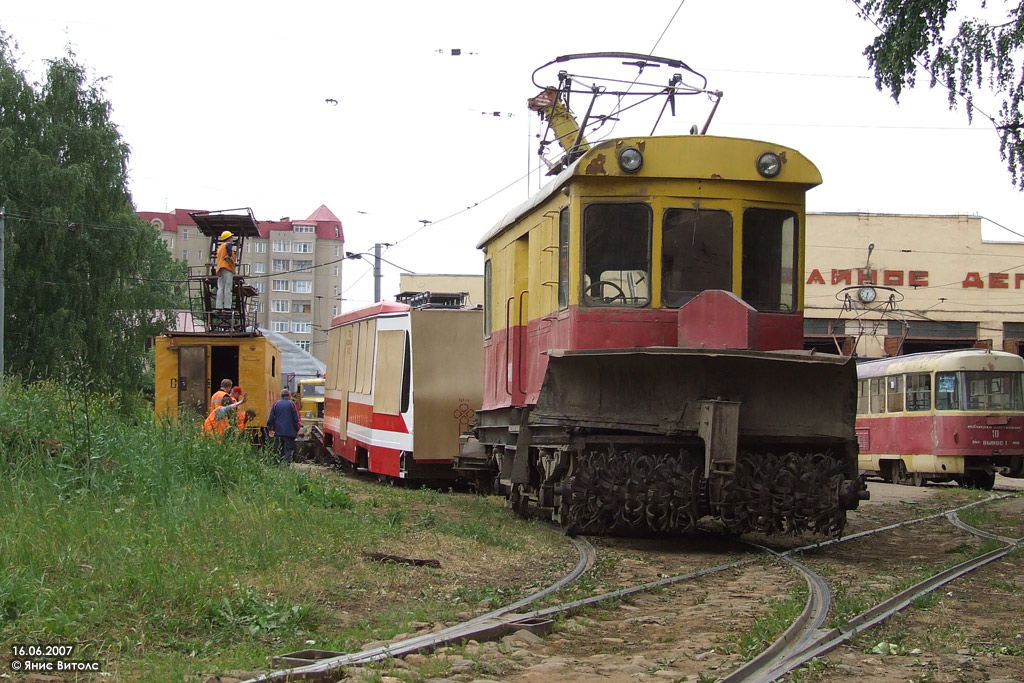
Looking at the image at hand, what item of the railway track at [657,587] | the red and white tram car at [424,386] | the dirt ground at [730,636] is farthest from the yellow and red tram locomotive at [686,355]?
the red and white tram car at [424,386]

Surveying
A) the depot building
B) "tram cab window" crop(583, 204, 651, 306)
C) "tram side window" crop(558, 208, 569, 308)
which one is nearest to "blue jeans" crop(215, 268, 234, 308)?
"tram side window" crop(558, 208, 569, 308)

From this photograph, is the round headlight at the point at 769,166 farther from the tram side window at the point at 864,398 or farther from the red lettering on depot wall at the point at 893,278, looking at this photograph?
the red lettering on depot wall at the point at 893,278

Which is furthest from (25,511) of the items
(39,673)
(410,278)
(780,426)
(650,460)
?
(410,278)

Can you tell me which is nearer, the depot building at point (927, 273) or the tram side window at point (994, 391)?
the tram side window at point (994, 391)

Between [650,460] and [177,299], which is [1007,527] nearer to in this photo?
[650,460]

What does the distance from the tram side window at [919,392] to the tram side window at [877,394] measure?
1.44 metres

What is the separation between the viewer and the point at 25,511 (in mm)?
8102

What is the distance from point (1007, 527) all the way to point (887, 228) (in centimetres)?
3623

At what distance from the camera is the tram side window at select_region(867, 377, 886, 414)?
26828 mm

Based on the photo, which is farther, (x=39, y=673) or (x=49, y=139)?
(x=49, y=139)

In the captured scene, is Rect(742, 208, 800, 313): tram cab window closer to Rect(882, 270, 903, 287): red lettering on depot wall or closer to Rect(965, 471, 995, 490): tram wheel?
Rect(965, 471, 995, 490): tram wheel

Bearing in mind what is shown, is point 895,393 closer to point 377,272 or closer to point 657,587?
point 377,272

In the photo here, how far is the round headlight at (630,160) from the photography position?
10.3 metres

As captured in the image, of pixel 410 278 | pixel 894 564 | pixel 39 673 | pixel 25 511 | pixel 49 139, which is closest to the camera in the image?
pixel 39 673
